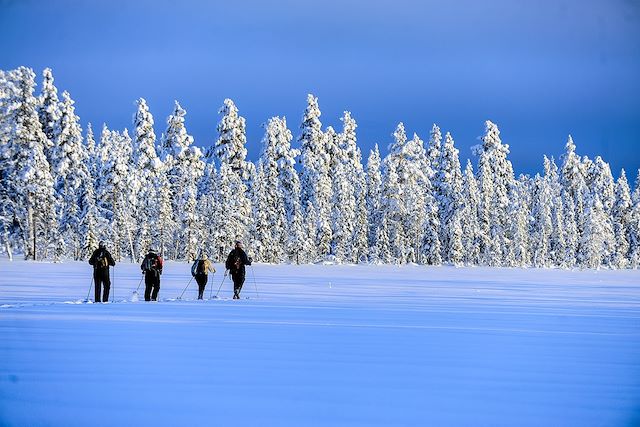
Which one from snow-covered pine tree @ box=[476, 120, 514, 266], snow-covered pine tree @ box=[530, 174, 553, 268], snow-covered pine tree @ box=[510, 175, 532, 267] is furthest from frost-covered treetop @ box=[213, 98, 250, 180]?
snow-covered pine tree @ box=[530, 174, 553, 268]

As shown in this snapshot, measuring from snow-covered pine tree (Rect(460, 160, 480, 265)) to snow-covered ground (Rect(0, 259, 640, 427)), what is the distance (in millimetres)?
54878

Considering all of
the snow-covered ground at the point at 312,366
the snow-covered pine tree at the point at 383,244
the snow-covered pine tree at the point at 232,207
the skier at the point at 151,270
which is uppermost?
the snow-covered pine tree at the point at 232,207

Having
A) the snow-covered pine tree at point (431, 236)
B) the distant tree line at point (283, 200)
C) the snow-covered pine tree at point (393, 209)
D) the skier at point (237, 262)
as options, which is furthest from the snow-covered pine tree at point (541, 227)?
the skier at point (237, 262)

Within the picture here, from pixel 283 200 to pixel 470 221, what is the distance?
799 inches

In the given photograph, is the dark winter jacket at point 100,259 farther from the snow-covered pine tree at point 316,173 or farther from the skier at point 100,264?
the snow-covered pine tree at point 316,173

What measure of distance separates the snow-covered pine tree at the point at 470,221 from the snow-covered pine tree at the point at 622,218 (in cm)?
2269

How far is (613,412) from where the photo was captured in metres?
7.96

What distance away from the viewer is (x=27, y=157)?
56.1m

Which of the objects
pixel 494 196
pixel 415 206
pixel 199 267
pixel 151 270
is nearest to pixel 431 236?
pixel 415 206

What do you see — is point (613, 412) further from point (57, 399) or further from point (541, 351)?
point (57, 399)

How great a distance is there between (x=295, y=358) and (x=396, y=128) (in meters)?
64.1

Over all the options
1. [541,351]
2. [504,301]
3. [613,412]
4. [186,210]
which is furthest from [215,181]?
[613,412]

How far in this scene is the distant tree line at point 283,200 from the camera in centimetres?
6022

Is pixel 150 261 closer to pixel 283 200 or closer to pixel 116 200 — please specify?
pixel 116 200
